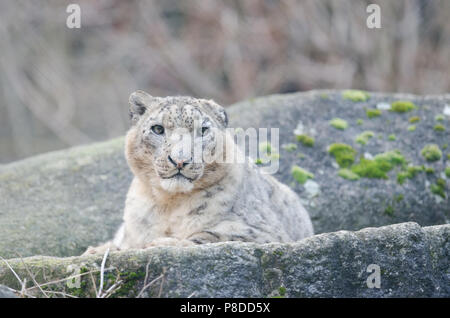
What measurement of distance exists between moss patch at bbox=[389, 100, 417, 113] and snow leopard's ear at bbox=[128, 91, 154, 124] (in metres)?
5.84

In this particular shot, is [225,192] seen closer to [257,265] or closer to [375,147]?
[257,265]

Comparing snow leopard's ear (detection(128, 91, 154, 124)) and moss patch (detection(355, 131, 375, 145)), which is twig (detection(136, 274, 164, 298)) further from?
moss patch (detection(355, 131, 375, 145))

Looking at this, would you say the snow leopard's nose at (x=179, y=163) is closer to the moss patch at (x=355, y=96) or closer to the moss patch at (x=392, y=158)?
the moss patch at (x=392, y=158)

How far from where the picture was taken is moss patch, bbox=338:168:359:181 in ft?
34.6

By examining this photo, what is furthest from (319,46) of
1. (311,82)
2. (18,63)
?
(18,63)

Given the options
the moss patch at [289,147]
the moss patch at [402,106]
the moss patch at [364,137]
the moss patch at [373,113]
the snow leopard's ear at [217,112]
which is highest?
the snow leopard's ear at [217,112]

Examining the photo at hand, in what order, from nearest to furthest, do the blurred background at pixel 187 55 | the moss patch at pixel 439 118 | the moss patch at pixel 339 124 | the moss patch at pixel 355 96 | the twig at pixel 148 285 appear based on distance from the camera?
the twig at pixel 148 285 → the moss patch at pixel 339 124 → the moss patch at pixel 439 118 → the moss patch at pixel 355 96 → the blurred background at pixel 187 55

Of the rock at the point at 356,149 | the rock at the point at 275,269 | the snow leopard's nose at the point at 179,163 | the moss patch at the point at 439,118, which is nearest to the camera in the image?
the rock at the point at 275,269

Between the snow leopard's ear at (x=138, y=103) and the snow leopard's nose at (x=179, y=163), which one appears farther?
the snow leopard's ear at (x=138, y=103)

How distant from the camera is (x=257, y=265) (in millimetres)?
5492

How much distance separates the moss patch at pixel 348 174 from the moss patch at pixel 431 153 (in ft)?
4.27

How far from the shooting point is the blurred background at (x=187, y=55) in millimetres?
18109

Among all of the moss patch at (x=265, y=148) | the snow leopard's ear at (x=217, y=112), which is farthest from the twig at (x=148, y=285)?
the moss patch at (x=265, y=148)

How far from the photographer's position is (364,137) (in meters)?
11.4
